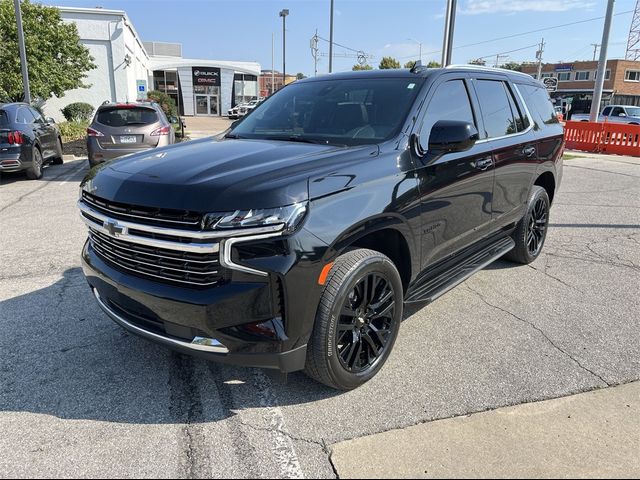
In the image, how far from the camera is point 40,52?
67.7 ft

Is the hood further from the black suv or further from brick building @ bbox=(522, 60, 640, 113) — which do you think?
brick building @ bbox=(522, 60, 640, 113)

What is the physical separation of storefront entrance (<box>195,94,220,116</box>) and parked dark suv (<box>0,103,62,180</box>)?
45161 mm

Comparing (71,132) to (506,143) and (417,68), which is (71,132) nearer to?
(417,68)

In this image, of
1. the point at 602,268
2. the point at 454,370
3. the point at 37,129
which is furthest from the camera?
the point at 37,129

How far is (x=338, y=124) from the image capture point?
12.3ft

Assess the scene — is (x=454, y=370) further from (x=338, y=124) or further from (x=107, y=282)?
(x=107, y=282)

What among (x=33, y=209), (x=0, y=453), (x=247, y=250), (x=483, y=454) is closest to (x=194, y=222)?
(x=247, y=250)

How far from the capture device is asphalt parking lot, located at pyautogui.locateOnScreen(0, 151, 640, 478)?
256 cm

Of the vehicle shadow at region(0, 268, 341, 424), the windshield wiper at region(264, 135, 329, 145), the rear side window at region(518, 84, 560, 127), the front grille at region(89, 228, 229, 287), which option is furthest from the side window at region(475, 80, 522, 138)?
the front grille at region(89, 228, 229, 287)

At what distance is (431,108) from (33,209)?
22.6 feet

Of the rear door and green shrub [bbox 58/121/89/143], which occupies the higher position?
the rear door

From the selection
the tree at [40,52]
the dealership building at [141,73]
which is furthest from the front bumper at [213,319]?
the dealership building at [141,73]

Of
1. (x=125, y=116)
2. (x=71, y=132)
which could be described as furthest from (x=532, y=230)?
(x=71, y=132)

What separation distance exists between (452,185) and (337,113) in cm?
103
